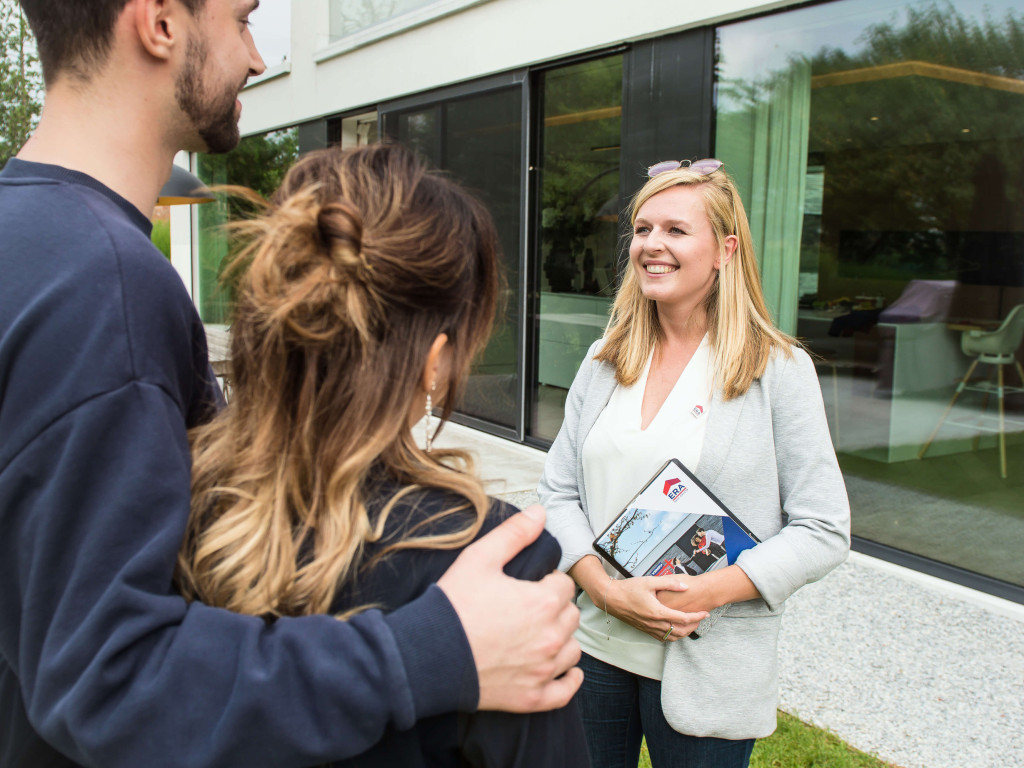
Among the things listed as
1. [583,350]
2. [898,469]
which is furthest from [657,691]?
[583,350]

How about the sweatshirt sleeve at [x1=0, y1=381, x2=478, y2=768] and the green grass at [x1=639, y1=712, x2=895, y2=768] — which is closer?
the sweatshirt sleeve at [x1=0, y1=381, x2=478, y2=768]

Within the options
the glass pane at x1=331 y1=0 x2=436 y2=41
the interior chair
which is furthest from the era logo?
the glass pane at x1=331 y1=0 x2=436 y2=41

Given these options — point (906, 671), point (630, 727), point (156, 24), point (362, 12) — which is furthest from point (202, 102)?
point (362, 12)

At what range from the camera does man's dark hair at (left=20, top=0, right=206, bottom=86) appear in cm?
112

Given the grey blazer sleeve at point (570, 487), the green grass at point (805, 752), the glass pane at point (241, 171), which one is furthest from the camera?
the glass pane at point (241, 171)

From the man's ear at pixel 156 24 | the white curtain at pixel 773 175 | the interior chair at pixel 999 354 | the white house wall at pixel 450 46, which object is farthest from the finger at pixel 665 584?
the white house wall at pixel 450 46

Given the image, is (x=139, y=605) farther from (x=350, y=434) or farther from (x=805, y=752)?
(x=805, y=752)

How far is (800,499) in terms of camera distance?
1945mm

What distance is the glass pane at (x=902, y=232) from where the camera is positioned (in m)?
4.49

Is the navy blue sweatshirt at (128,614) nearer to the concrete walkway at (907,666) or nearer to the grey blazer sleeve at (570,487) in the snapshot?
the grey blazer sleeve at (570,487)

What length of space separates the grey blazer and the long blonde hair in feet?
0.17

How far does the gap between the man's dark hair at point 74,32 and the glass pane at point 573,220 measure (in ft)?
17.5

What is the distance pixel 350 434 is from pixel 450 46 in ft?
24.0

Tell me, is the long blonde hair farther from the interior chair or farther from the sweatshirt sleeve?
the interior chair
